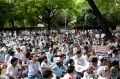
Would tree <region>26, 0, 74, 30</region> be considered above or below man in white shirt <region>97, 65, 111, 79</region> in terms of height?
above

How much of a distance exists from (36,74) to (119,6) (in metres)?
20.3

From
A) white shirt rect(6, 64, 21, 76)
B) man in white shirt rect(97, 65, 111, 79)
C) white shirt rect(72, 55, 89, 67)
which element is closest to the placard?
white shirt rect(72, 55, 89, 67)

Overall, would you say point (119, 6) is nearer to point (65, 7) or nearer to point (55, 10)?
point (65, 7)

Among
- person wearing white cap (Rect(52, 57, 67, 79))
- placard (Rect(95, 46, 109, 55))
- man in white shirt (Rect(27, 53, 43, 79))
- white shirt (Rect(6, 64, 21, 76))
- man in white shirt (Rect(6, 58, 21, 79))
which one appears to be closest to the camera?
man in white shirt (Rect(6, 58, 21, 79))

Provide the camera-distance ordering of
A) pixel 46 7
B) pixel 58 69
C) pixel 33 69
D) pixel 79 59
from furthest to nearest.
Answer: pixel 46 7
pixel 79 59
pixel 58 69
pixel 33 69

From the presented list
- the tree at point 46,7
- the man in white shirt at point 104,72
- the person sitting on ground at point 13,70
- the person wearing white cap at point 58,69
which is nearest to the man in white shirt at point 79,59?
the person wearing white cap at point 58,69

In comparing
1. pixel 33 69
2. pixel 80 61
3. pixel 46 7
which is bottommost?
pixel 80 61

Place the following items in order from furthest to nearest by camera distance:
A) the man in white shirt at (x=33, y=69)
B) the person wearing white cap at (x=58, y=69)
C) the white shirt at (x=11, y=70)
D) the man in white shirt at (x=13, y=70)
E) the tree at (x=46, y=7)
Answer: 1. the tree at (x=46, y=7)
2. the person wearing white cap at (x=58, y=69)
3. the man in white shirt at (x=33, y=69)
4. the white shirt at (x=11, y=70)
5. the man in white shirt at (x=13, y=70)

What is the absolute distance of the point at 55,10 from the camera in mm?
38375

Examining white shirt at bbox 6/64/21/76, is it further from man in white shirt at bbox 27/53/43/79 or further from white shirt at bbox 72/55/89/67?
white shirt at bbox 72/55/89/67

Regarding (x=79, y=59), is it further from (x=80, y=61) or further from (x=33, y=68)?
(x=33, y=68)

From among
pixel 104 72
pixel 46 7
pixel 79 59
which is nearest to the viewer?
pixel 104 72

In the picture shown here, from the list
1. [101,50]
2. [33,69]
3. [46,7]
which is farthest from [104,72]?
[46,7]

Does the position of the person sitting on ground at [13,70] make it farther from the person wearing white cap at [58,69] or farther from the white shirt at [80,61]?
the white shirt at [80,61]
